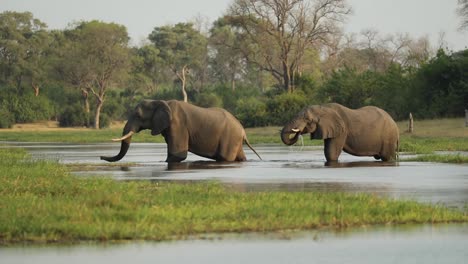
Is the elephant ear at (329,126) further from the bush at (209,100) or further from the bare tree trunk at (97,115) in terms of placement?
the bush at (209,100)

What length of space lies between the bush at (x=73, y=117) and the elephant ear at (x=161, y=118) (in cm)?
6024

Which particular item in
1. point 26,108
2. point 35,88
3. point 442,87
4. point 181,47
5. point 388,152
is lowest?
point 388,152

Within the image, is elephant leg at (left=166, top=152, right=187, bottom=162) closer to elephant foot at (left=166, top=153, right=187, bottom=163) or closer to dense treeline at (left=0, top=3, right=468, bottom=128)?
elephant foot at (left=166, top=153, right=187, bottom=163)

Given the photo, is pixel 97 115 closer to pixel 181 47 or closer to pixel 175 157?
pixel 181 47

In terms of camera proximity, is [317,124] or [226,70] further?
[226,70]

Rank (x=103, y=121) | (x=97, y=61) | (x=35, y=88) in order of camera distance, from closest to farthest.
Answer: (x=103, y=121) < (x=97, y=61) < (x=35, y=88)

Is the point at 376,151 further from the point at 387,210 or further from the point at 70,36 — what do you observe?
the point at 70,36

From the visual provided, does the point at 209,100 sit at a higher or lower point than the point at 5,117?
higher

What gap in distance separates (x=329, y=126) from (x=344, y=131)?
0.45 meters

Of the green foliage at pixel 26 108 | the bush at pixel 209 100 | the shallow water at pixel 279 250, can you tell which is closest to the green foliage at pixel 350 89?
the bush at pixel 209 100

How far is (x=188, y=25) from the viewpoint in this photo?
11544 centimetres

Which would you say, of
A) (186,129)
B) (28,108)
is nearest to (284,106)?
(28,108)

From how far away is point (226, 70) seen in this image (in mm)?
114562

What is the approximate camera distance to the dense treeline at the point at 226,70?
55844mm
